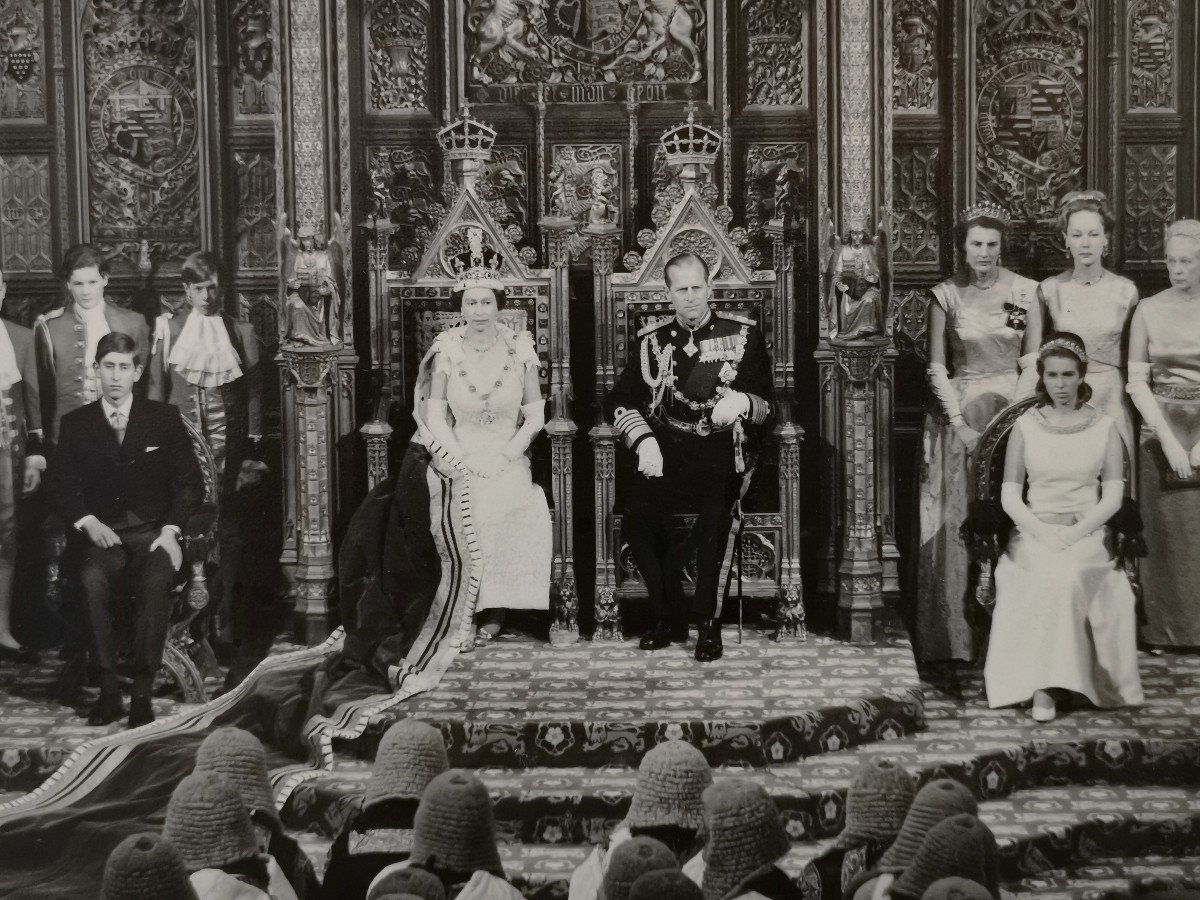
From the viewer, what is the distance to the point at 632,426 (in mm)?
7961

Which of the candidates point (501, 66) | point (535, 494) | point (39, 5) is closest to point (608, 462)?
point (535, 494)

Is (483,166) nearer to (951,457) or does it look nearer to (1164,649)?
(951,457)

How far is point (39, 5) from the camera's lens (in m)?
8.36

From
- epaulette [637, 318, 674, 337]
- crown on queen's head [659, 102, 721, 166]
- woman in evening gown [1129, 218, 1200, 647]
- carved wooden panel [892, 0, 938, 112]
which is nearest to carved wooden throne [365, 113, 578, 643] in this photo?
epaulette [637, 318, 674, 337]

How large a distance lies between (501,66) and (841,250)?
2.04m

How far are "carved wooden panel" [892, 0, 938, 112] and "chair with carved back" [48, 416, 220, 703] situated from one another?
3.85m

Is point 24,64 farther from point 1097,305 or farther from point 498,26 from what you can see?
point 1097,305

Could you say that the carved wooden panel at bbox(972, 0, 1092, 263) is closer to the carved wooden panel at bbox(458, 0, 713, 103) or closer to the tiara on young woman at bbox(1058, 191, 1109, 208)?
the tiara on young woman at bbox(1058, 191, 1109, 208)

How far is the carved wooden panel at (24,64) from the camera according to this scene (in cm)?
836

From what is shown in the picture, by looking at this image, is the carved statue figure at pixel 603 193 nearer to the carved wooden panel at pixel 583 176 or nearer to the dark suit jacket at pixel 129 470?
the carved wooden panel at pixel 583 176

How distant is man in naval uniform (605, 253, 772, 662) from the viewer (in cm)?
788

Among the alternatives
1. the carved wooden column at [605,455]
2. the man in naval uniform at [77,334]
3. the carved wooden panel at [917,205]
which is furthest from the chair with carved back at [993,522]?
the man in naval uniform at [77,334]

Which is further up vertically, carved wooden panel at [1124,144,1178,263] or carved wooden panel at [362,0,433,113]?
carved wooden panel at [362,0,433,113]

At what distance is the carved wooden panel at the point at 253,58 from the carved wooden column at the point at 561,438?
162 cm
